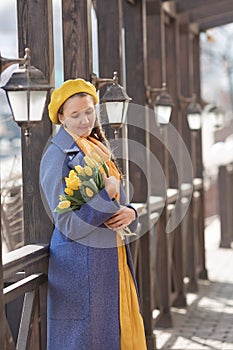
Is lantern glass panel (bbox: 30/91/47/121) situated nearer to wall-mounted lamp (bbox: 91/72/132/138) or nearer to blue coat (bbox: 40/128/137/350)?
blue coat (bbox: 40/128/137/350)

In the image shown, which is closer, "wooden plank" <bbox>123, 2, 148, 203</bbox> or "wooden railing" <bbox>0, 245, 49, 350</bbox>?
"wooden railing" <bbox>0, 245, 49, 350</bbox>

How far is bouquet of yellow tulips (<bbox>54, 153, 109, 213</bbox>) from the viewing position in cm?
300

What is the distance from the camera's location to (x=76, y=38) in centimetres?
380

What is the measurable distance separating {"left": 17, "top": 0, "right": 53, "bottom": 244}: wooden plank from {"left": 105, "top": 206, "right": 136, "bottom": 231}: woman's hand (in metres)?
0.39

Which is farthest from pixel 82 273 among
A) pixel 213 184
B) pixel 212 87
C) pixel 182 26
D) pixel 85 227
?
pixel 212 87

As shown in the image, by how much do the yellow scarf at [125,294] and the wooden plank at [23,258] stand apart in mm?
341

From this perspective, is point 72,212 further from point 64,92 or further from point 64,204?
point 64,92

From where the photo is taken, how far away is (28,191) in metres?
3.48

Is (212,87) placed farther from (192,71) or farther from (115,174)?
(115,174)

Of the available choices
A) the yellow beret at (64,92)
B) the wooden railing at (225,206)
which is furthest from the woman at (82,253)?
the wooden railing at (225,206)

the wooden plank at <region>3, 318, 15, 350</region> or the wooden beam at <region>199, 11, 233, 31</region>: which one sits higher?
the wooden beam at <region>199, 11, 233, 31</region>

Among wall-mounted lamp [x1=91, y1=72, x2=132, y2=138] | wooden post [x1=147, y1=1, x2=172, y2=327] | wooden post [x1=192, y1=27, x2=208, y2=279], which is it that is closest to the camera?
wall-mounted lamp [x1=91, y1=72, x2=132, y2=138]

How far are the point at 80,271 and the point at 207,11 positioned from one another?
4.61 metres

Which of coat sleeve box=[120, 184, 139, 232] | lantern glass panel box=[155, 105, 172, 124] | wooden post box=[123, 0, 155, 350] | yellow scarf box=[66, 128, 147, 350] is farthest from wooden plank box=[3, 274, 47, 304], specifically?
lantern glass panel box=[155, 105, 172, 124]
